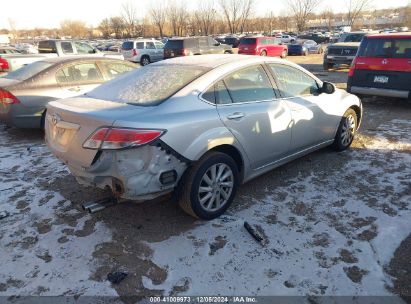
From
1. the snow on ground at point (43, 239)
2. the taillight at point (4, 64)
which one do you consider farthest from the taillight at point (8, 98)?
the taillight at point (4, 64)

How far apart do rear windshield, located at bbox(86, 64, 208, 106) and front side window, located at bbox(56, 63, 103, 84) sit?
2.89 m

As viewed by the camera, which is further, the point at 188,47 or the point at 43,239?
the point at 188,47

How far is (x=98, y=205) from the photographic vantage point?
3.05 meters

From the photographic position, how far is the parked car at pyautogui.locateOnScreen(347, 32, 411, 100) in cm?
757

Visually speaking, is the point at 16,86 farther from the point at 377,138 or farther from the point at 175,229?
the point at 377,138

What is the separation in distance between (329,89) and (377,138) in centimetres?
197

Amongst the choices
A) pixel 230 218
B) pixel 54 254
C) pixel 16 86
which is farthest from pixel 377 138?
pixel 16 86

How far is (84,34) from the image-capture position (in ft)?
320

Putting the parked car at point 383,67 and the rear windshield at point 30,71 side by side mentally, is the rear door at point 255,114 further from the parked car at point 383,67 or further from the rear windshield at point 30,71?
the parked car at point 383,67

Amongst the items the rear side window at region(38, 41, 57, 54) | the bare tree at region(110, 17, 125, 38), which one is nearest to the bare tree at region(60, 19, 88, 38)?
the bare tree at region(110, 17, 125, 38)

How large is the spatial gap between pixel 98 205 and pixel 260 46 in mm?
22586

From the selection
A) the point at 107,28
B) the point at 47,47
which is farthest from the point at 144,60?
the point at 107,28

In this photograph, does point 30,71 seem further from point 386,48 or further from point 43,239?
point 386,48

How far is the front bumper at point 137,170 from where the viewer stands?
2826 millimetres
